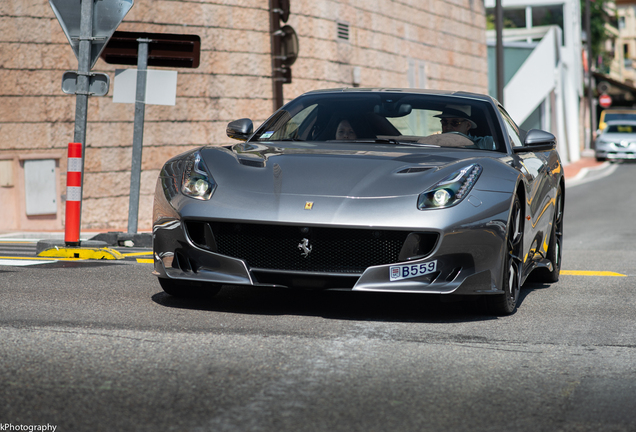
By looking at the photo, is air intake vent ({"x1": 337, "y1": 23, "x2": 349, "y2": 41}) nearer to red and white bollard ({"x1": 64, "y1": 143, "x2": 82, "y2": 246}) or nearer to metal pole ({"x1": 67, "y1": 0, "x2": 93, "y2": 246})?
metal pole ({"x1": 67, "y1": 0, "x2": 93, "y2": 246})

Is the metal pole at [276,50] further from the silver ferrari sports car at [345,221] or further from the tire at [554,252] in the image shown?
the silver ferrari sports car at [345,221]

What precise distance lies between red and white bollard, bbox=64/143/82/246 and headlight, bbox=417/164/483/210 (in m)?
4.47

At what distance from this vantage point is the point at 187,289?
543cm

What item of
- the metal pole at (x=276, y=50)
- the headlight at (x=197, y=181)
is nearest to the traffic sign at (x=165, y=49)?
the headlight at (x=197, y=181)

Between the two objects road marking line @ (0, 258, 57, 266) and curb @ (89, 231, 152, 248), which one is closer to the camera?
road marking line @ (0, 258, 57, 266)

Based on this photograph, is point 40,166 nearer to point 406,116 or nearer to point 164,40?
point 164,40

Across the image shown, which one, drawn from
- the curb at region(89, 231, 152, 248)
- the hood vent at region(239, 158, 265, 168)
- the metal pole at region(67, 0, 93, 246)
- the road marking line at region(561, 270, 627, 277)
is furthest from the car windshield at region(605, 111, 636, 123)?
the hood vent at region(239, 158, 265, 168)

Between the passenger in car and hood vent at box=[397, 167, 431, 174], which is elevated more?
the passenger in car

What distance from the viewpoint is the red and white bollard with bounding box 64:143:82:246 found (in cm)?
827

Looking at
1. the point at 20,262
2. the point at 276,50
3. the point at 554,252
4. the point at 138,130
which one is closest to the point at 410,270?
the point at 554,252

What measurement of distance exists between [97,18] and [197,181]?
4.14 m

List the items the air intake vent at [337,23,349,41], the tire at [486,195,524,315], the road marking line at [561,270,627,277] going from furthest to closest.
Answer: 1. the air intake vent at [337,23,349,41]
2. the road marking line at [561,270,627,277]
3. the tire at [486,195,524,315]

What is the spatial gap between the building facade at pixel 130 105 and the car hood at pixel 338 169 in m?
8.94

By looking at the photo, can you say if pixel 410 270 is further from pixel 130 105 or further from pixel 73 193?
pixel 130 105
